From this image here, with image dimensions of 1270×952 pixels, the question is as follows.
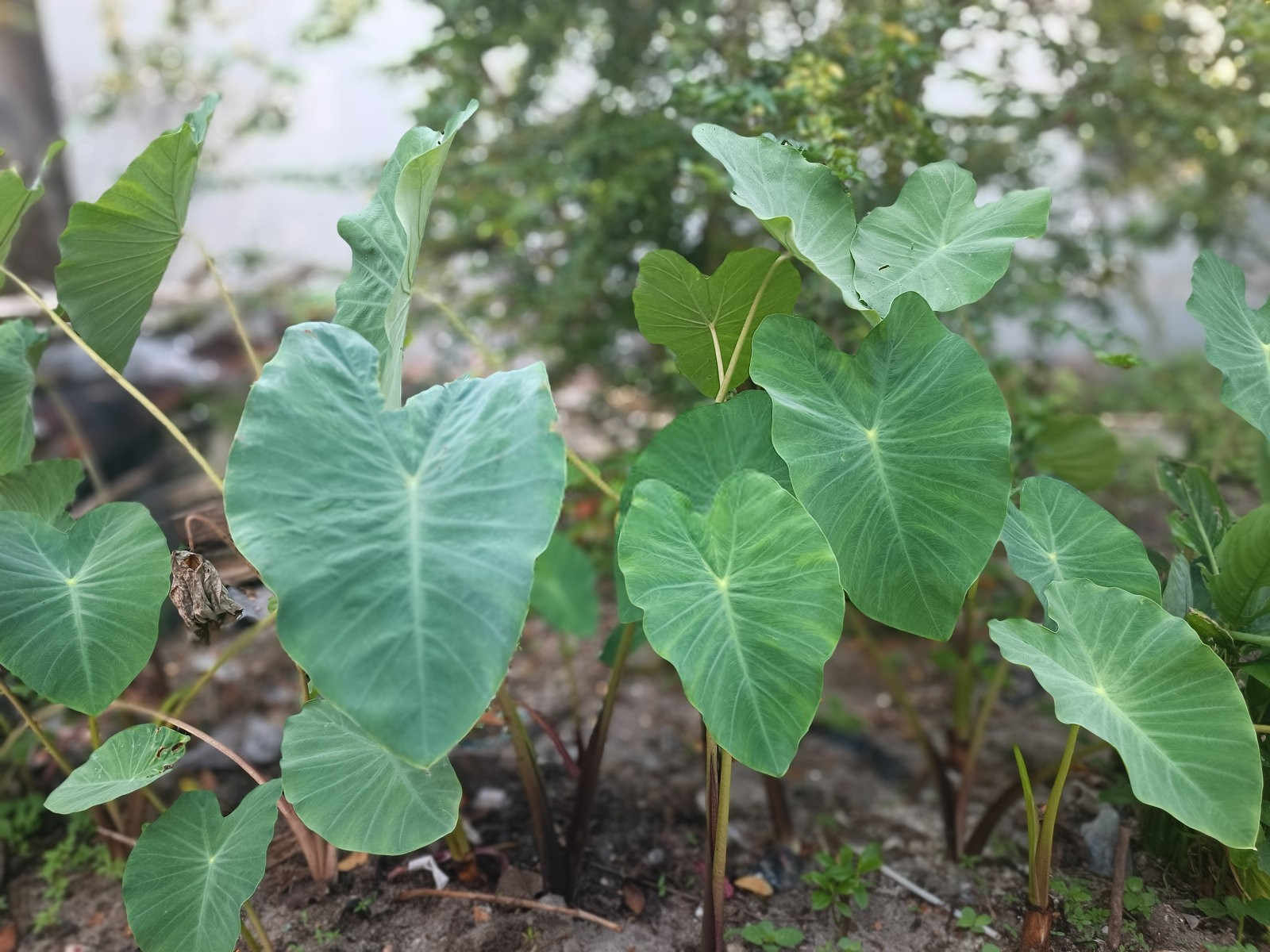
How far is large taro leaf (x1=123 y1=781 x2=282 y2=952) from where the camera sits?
1040 mm

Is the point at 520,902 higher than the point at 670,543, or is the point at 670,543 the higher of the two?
the point at 670,543

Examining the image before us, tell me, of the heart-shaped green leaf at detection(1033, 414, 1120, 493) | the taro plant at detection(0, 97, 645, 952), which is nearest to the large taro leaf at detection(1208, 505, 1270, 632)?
the heart-shaped green leaf at detection(1033, 414, 1120, 493)

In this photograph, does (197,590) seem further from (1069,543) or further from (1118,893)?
(1118,893)

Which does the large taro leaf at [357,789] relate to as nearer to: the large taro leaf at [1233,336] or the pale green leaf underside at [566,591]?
the pale green leaf underside at [566,591]

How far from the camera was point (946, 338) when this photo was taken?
1087mm

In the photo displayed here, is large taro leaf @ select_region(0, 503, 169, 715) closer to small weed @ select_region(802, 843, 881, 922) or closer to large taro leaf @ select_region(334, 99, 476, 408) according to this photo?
large taro leaf @ select_region(334, 99, 476, 408)

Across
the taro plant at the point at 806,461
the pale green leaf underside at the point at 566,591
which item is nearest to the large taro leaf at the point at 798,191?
the taro plant at the point at 806,461

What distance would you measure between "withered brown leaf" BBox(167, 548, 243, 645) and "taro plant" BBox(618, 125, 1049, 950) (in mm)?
547

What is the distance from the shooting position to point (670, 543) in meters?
1.01

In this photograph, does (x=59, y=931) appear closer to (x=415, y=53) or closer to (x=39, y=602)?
(x=39, y=602)

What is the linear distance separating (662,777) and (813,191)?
125 cm

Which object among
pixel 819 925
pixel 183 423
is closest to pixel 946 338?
pixel 819 925

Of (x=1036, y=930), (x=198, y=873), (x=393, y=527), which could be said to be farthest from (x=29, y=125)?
(x=1036, y=930)

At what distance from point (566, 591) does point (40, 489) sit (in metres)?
0.90
